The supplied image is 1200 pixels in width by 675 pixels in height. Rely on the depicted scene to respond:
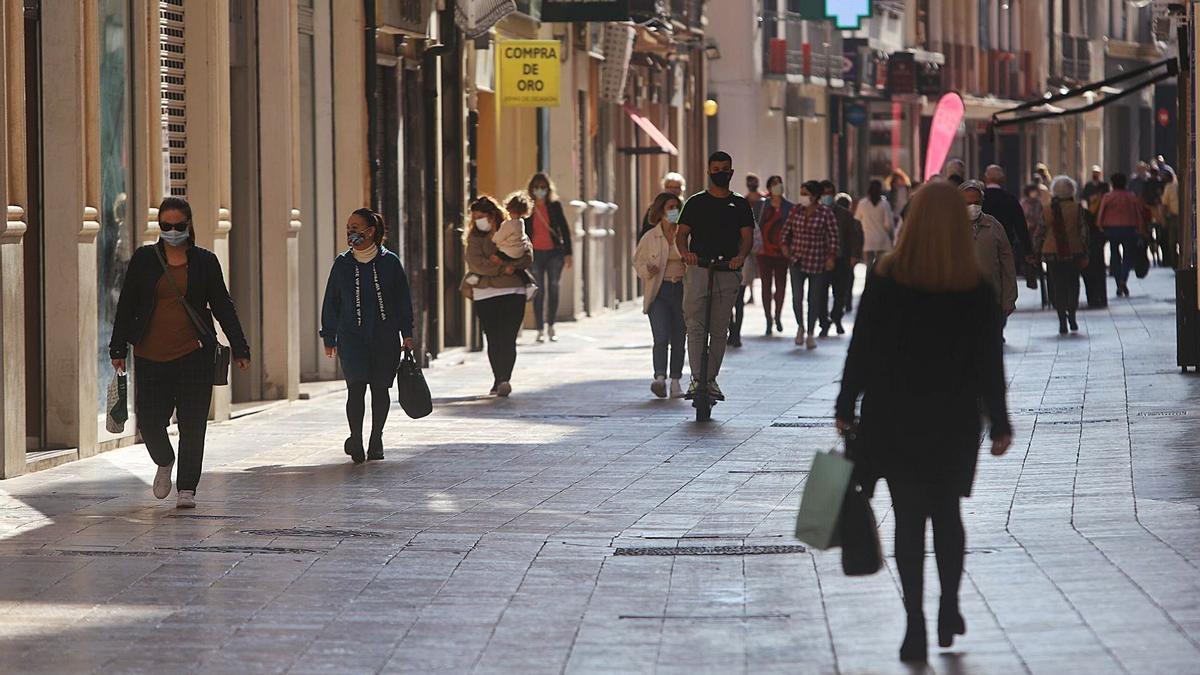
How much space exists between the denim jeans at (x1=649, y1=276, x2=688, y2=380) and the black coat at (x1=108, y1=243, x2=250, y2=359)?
704 cm

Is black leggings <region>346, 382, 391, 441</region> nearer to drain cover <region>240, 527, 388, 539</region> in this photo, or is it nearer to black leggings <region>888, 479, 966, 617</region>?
drain cover <region>240, 527, 388, 539</region>

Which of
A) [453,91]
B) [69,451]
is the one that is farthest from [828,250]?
[69,451]

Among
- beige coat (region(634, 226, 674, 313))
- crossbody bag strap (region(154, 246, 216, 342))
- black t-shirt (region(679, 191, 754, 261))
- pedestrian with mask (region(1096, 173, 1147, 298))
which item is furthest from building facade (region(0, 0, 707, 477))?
pedestrian with mask (region(1096, 173, 1147, 298))

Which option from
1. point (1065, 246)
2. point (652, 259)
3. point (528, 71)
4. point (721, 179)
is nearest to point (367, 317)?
point (721, 179)

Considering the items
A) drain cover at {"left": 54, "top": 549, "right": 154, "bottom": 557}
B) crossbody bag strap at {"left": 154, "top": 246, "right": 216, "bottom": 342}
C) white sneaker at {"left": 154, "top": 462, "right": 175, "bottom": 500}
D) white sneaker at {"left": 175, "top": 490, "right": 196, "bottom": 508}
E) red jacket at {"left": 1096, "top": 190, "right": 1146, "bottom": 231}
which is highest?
red jacket at {"left": 1096, "top": 190, "right": 1146, "bottom": 231}

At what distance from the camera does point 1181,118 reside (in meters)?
21.0

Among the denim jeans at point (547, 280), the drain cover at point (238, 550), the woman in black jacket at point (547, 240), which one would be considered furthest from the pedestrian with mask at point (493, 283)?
the drain cover at point (238, 550)

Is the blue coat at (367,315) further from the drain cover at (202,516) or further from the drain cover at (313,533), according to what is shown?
the drain cover at (313,533)

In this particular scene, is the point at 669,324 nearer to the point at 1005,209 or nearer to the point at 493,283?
the point at 493,283

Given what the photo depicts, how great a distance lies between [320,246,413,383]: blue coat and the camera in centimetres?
1491

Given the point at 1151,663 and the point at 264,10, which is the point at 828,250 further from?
the point at 1151,663

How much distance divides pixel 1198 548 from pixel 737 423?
23.4 ft

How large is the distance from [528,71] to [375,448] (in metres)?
14.1

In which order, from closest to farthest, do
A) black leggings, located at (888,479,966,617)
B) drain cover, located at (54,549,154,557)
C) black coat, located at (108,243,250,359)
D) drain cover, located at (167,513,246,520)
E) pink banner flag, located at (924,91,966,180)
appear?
black leggings, located at (888,479,966,617) → drain cover, located at (54,549,154,557) → drain cover, located at (167,513,246,520) → black coat, located at (108,243,250,359) → pink banner flag, located at (924,91,966,180)
